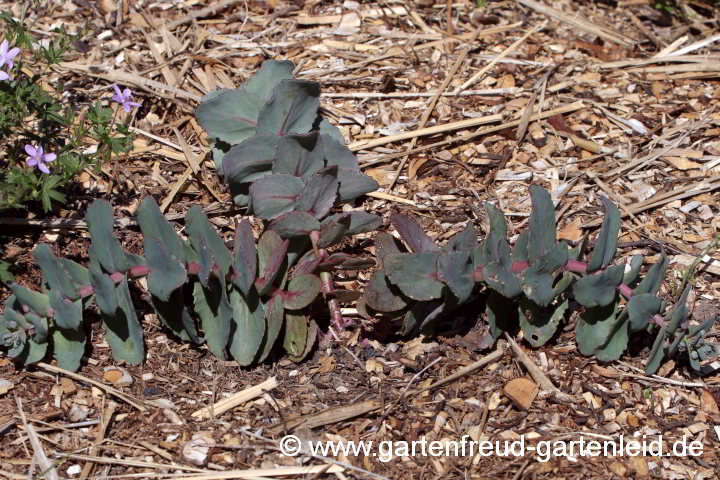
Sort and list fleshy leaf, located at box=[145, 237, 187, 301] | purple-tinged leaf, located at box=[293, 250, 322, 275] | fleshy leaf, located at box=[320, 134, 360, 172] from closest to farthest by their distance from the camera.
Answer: fleshy leaf, located at box=[145, 237, 187, 301] < purple-tinged leaf, located at box=[293, 250, 322, 275] < fleshy leaf, located at box=[320, 134, 360, 172]

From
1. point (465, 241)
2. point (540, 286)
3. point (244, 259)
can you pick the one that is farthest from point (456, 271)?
point (244, 259)

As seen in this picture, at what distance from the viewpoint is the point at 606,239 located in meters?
2.36

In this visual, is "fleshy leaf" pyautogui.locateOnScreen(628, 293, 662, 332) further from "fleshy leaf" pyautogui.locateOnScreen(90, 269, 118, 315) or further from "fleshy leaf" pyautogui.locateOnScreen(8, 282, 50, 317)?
"fleshy leaf" pyautogui.locateOnScreen(8, 282, 50, 317)

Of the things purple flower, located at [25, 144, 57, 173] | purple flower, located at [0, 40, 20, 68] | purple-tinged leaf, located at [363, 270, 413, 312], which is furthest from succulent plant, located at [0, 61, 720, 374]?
purple flower, located at [0, 40, 20, 68]

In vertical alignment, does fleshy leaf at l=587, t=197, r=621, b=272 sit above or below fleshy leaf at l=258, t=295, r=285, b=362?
above

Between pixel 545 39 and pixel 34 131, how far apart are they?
87.1 inches

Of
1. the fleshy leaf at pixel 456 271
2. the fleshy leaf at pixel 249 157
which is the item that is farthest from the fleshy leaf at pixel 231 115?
the fleshy leaf at pixel 456 271

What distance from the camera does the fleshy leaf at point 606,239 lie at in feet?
7.72

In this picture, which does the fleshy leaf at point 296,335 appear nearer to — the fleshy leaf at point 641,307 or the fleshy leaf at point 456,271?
the fleshy leaf at point 456,271

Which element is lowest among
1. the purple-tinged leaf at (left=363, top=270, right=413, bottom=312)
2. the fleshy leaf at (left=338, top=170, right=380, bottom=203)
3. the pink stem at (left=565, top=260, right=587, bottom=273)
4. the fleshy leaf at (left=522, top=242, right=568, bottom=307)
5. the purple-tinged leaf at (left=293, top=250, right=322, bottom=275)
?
the purple-tinged leaf at (left=363, top=270, right=413, bottom=312)

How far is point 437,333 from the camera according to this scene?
8.84 ft

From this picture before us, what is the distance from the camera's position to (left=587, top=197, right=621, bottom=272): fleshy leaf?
235cm

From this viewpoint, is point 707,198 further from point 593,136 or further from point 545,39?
point 545,39

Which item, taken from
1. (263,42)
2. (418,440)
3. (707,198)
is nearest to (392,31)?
(263,42)
